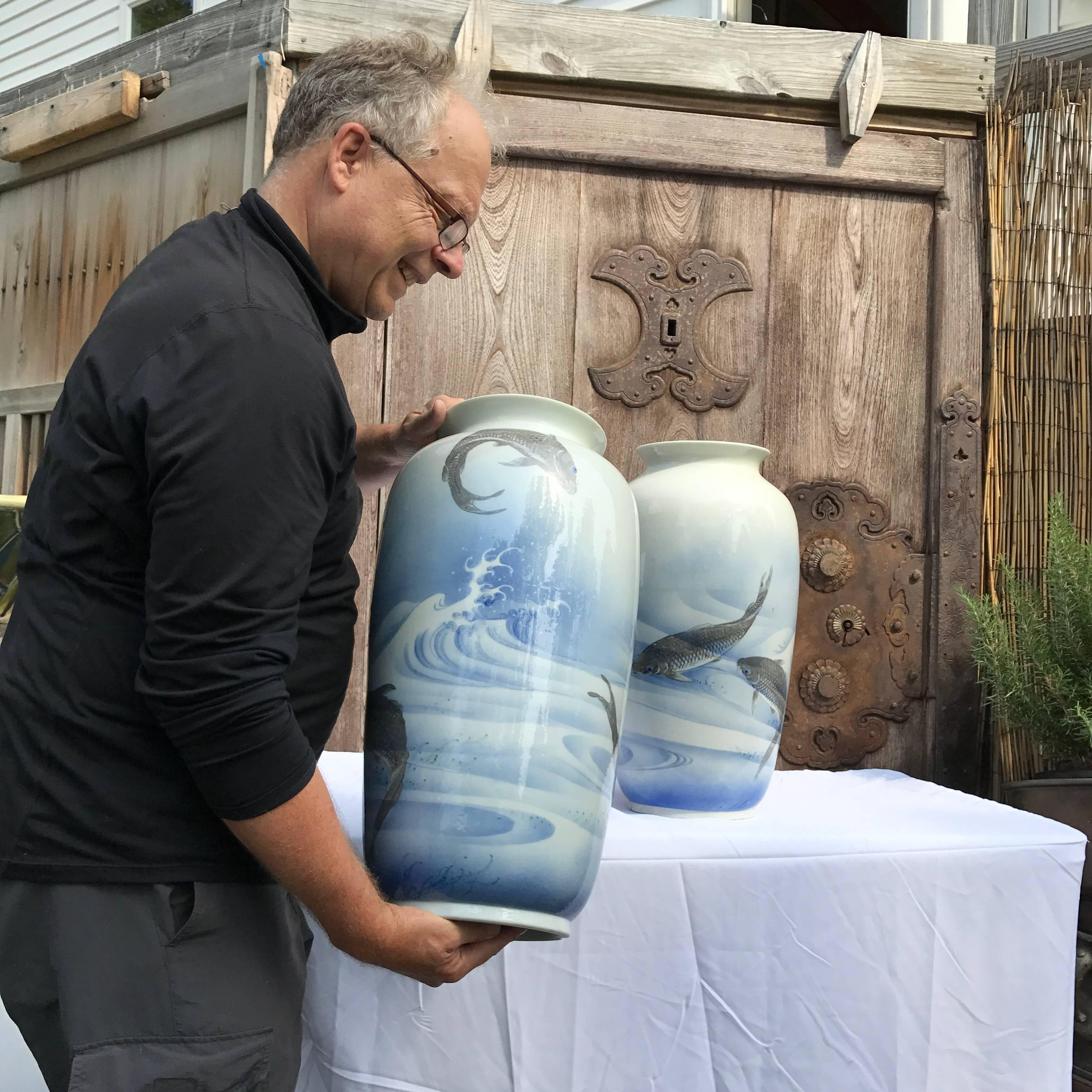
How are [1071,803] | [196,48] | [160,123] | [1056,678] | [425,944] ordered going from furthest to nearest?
1. [160,123]
2. [196,48]
3. [1056,678]
4. [1071,803]
5. [425,944]

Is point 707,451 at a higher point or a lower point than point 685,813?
higher

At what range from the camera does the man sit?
85 cm

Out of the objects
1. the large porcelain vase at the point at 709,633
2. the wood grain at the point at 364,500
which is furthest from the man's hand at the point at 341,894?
the wood grain at the point at 364,500

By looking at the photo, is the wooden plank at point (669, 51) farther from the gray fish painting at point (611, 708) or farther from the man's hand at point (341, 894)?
the man's hand at point (341, 894)

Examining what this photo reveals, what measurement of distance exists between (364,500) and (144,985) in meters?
1.48

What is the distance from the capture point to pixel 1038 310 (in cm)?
251

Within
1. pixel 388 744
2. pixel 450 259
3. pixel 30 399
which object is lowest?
pixel 388 744

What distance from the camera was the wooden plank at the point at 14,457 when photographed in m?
3.28

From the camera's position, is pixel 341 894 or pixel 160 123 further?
pixel 160 123

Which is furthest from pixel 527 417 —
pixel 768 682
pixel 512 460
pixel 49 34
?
pixel 49 34

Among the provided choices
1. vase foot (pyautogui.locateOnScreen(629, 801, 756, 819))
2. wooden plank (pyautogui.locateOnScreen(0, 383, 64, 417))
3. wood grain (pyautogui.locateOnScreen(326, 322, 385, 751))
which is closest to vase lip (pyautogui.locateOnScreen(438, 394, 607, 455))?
vase foot (pyautogui.locateOnScreen(629, 801, 756, 819))

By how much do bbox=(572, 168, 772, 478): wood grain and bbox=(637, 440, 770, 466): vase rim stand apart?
0.78 metres

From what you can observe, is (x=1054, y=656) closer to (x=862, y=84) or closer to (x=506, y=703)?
(x=862, y=84)

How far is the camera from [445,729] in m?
1.06
